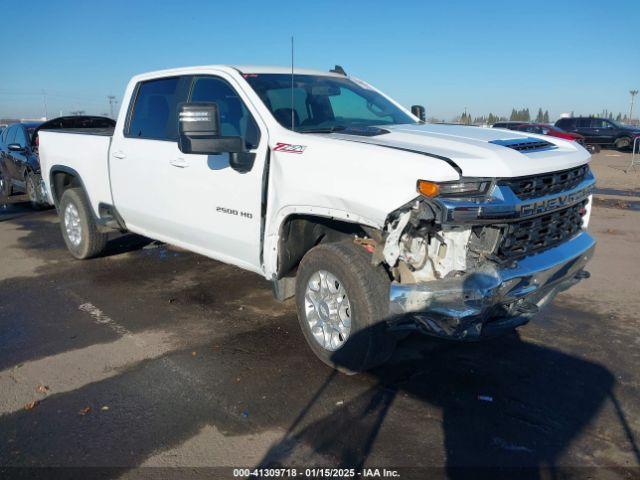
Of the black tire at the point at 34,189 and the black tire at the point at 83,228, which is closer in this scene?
the black tire at the point at 83,228

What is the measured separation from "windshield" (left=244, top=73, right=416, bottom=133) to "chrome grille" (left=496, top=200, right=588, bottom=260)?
1.64m

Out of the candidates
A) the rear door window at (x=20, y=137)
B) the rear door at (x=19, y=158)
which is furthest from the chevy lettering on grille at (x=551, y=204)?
the rear door window at (x=20, y=137)

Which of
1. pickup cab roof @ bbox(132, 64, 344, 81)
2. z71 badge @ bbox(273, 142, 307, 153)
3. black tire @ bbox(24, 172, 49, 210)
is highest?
pickup cab roof @ bbox(132, 64, 344, 81)

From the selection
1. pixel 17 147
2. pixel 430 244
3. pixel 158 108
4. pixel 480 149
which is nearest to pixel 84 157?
pixel 158 108

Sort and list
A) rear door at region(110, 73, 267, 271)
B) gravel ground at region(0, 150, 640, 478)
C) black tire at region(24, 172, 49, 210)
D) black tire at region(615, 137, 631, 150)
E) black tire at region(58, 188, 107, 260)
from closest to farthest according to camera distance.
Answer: gravel ground at region(0, 150, 640, 478), rear door at region(110, 73, 267, 271), black tire at region(58, 188, 107, 260), black tire at region(24, 172, 49, 210), black tire at region(615, 137, 631, 150)

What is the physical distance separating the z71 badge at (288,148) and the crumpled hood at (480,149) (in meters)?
0.28

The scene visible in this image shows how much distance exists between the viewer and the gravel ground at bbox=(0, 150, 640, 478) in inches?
118

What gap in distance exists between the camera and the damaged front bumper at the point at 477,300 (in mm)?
3102

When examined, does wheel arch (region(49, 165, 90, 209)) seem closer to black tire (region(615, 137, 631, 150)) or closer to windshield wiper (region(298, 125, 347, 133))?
windshield wiper (region(298, 125, 347, 133))

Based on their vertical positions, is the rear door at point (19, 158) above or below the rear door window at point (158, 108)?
below

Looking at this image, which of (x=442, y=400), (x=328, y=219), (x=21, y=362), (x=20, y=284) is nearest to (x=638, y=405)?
(x=442, y=400)

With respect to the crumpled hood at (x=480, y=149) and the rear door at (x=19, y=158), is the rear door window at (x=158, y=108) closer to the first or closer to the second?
the crumpled hood at (x=480, y=149)

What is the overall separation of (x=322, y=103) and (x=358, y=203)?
1621 millimetres

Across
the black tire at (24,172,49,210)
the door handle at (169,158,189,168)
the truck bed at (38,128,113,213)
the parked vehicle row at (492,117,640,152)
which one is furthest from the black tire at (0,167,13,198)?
the parked vehicle row at (492,117,640,152)
